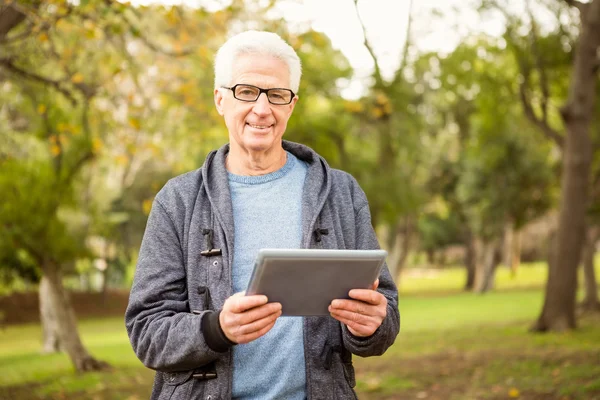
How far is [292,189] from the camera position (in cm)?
291

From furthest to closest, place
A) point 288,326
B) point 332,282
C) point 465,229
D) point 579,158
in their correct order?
point 465,229 < point 579,158 < point 288,326 < point 332,282

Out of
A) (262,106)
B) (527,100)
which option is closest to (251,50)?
(262,106)

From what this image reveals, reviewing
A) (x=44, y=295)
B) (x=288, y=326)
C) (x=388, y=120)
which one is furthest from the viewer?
(x=388, y=120)

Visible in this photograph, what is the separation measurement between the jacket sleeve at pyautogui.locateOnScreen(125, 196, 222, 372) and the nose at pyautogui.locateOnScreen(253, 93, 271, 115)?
46cm

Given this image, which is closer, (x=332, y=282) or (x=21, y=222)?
(x=332, y=282)

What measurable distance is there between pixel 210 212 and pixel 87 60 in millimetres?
11126

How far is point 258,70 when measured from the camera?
9.12 ft

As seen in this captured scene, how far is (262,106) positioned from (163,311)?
0.77 meters

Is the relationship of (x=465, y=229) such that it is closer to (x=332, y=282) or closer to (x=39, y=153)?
(x=39, y=153)

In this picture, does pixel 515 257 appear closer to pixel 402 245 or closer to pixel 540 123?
pixel 402 245

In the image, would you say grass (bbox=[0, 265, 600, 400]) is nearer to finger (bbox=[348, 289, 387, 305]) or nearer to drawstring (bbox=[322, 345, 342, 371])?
drawstring (bbox=[322, 345, 342, 371])

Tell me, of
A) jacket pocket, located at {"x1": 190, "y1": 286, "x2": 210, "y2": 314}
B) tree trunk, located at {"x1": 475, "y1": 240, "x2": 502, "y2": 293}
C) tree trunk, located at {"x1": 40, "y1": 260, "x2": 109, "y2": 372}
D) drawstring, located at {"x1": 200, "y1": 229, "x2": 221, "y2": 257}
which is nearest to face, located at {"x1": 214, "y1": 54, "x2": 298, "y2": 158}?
drawstring, located at {"x1": 200, "y1": 229, "x2": 221, "y2": 257}

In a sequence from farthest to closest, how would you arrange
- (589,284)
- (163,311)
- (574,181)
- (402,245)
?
(402,245) < (589,284) < (574,181) < (163,311)

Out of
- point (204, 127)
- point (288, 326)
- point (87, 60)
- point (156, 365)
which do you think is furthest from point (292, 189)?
point (204, 127)
